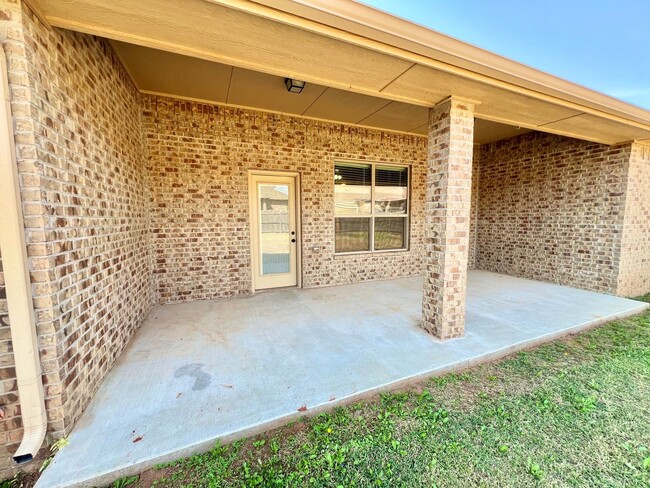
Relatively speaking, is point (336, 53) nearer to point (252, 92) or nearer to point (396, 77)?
point (396, 77)

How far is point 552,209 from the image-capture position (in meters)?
5.59

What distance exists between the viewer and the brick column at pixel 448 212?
2.86 m

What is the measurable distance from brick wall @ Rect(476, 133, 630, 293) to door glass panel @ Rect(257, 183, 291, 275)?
17.1 feet

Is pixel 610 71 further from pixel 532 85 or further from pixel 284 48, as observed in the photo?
pixel 284 48

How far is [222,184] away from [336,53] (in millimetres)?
2982

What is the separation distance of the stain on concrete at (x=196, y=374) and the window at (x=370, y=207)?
3.46 meters

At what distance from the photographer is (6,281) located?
146cm

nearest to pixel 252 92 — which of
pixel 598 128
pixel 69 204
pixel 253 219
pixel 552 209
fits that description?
pixel 253 219

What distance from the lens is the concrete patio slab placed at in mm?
1689

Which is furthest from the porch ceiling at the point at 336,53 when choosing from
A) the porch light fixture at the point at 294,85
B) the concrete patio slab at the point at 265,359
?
the concrete patio slab at the point at 265,359

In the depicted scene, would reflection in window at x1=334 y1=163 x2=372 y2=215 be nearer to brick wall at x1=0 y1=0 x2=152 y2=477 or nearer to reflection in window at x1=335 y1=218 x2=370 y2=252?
reflection in window at x1=335 y1=218 x2=370 y2=252

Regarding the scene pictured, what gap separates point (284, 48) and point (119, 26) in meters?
1.09

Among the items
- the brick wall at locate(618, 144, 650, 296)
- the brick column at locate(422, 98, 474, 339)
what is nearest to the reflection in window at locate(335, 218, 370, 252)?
the brick column at locate(422, 98, 474, 339)

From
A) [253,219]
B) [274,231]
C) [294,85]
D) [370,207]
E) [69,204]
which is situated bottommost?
[274,231]
